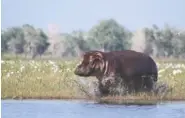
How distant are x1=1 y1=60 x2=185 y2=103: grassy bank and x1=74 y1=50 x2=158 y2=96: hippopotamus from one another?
7 centimetres

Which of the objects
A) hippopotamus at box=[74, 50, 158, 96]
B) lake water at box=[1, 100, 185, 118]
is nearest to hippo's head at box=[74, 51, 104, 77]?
hippopotamus at box=[74, 50, 158, 96]

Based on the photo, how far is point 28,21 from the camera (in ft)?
24.0

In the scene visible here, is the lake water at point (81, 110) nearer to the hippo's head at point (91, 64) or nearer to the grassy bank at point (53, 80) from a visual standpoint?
the grassy bank at point (53, 80)

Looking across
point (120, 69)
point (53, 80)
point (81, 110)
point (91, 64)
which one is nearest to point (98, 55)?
point (91, 64)

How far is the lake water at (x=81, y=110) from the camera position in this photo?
6836 mm

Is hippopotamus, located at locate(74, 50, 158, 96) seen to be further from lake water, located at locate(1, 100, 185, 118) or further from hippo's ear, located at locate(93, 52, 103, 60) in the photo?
lake water, located at locate(1, 100, 185, 118)

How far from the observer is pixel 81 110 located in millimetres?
6953

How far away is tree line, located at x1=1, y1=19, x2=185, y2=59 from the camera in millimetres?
7289

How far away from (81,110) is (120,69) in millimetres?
574

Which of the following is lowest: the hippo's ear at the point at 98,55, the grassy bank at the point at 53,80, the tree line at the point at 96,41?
the grassy bank at the point at 53,80

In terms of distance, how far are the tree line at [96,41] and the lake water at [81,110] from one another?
43 cm

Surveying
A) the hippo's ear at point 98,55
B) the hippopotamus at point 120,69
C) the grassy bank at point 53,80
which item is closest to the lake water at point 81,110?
the grassy bank at point 53,80

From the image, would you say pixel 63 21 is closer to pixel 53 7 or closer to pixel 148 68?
pixel 53 7

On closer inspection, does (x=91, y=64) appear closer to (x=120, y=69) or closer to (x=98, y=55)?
(x=98, y=55)
